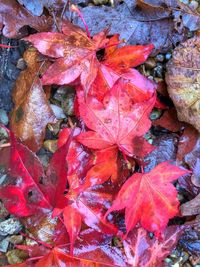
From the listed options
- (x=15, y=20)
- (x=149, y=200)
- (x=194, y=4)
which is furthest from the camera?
(x=194, y=4)

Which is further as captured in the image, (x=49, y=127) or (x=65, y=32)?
(x=49, y=127)

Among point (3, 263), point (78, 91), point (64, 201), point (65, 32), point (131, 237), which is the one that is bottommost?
point (3, 263)

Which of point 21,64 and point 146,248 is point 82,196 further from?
point 21,64

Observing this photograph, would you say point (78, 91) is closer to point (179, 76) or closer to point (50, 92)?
point (50, 92)

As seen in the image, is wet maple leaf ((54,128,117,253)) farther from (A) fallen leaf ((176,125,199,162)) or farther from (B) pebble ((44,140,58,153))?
(A) fallen leaf ((176,125,199,162))

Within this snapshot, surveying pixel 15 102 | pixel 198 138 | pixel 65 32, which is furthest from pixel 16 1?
pixel 198 138

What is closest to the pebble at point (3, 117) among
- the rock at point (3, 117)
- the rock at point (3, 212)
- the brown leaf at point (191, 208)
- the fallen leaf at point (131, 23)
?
the rock at point (3, 117)

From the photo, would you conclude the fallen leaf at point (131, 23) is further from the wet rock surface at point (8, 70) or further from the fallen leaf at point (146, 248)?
the fallen leaf at point (146, 248)

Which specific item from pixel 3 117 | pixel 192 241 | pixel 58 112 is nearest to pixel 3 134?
pixel 3 117
